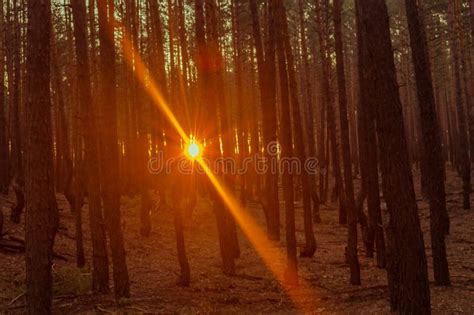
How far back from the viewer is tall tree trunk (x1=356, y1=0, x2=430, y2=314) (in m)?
5.62

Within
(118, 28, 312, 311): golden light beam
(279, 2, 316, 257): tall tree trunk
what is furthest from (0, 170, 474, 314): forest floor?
(279, 2, 316, 257): tall tree trunk

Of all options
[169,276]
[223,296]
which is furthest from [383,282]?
A: [169,276]

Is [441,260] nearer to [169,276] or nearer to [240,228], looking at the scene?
[169,276]

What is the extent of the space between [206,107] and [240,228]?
8217 millimetres

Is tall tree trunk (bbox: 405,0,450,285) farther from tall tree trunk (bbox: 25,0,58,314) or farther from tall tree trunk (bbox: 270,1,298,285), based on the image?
tall tree trunk (bbox: 25,0,58,314)

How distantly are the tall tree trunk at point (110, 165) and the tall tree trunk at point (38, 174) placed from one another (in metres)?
2.53

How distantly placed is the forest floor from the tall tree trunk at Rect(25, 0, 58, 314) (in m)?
1.94

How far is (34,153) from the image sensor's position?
570cm

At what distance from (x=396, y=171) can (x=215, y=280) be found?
→ 235 inches

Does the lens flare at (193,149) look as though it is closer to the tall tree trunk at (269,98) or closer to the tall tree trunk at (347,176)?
the tall tree trunk at (269,98)

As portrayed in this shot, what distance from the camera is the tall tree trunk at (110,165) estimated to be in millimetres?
8328

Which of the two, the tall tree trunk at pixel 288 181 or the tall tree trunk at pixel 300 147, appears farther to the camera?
the tall tree trunk at pixel 300 147

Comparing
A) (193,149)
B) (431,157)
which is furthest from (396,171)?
(193,149)

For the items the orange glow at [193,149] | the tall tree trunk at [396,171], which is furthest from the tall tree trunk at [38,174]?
the orange glow at [193,149]
